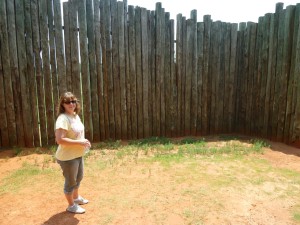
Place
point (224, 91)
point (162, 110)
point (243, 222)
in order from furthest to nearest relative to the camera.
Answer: point (224, 91)
point (162, 110)
point (243, 222)

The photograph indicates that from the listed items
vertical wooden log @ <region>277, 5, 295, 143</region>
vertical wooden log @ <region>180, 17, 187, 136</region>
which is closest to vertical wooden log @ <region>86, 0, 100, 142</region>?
vertical wooden log @ <region>180, 17, 187, 136</region>

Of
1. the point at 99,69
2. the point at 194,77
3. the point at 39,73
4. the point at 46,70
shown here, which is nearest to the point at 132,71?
the point at 99,69

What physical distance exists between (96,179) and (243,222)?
2.45m

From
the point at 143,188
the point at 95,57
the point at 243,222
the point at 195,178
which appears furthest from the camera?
the point at 95,57

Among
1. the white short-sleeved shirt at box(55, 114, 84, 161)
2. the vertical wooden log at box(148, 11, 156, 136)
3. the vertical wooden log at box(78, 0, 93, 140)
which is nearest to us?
the white short-sleeved shirt at box(55, 114, 84, 161)

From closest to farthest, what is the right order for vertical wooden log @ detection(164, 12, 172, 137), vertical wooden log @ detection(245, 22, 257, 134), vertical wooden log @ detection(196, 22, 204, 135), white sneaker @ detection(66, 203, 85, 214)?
white sneaker @ detection(66, 203, 85, 214) → vertical wooden log @ detection(164, 12, 172, 137) → vertical wooden log @ detection(196, 22, 204, 135) → vertical wooden log @ detection(245, 22, 257, 134)

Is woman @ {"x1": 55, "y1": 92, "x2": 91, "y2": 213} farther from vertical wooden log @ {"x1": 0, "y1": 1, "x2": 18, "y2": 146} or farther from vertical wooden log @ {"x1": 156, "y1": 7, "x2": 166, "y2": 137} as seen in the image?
vertical wooden log @ {"x1": 156, "y1": 7, "x2": 166, "y2": 137}

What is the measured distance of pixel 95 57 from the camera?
6.83 meters

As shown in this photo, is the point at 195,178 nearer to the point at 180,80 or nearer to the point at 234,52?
the point at 180,80

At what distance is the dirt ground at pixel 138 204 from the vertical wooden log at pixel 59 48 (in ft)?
7.79

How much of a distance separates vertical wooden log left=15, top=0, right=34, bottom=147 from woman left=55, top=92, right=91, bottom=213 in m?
3.25

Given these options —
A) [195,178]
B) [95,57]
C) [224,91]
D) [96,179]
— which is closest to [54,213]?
[96,179]

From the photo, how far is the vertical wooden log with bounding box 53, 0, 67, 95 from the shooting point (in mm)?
6391

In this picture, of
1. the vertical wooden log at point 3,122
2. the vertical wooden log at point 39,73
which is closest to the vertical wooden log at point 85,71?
the vertical wooden log at point 39,73
